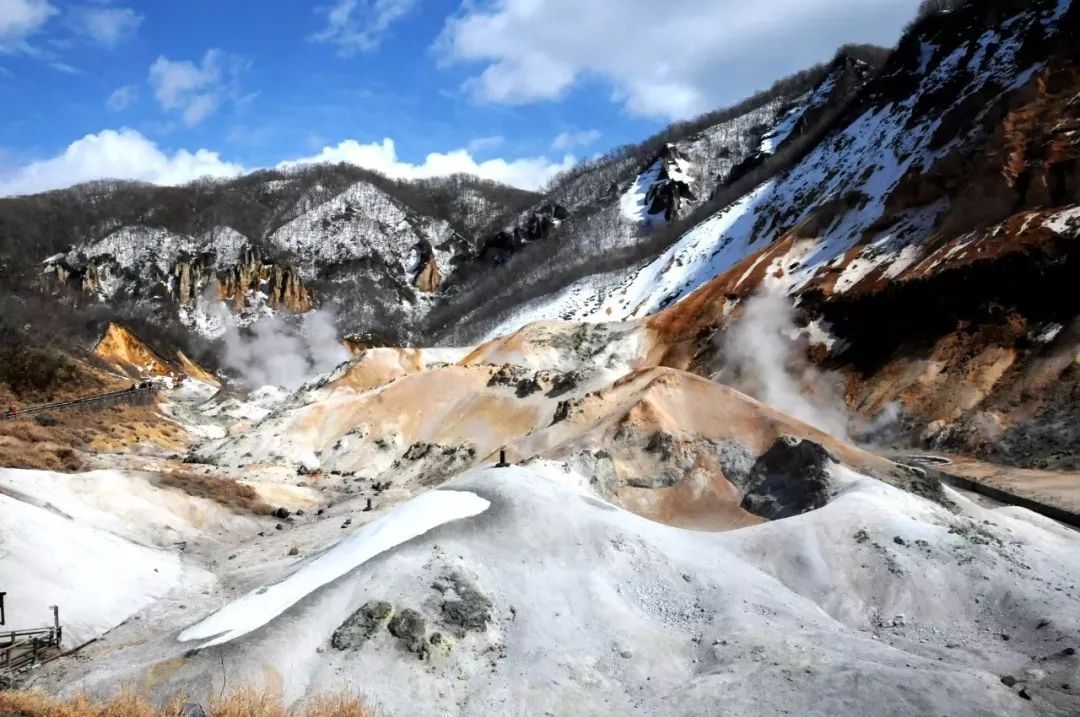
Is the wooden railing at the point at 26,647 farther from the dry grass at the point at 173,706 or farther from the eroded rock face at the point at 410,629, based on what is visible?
the eroded rock face at the point at 410,629

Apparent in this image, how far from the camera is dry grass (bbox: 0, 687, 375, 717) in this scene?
8375mm

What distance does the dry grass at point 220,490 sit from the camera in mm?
27266

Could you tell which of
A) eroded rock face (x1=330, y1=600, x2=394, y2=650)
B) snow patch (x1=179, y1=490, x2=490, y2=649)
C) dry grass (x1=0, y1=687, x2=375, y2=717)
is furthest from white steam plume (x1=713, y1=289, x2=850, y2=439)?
dry grass (x1=0, y1=687, x2=375, y2=717)

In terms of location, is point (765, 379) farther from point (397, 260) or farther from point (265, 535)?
point (397, 260)

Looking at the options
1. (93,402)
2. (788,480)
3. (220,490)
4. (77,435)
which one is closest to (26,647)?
(220,490)

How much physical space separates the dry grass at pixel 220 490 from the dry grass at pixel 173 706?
56.3 ft

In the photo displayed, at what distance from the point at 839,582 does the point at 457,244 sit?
A: 147412 mm

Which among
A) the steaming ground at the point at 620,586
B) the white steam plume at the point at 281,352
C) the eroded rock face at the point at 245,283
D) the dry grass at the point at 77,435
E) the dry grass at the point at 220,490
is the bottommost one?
the steaming ground at the point at 620,586

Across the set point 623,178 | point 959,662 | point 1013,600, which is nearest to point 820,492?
point 1013,600

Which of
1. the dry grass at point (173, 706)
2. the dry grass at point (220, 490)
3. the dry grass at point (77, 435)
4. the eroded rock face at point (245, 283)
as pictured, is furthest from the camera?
the eroded rock face at point (245, 283)

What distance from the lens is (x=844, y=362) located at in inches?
1510

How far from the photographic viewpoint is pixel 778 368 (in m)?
41.5

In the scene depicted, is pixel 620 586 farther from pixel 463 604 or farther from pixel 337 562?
pixel 337 562

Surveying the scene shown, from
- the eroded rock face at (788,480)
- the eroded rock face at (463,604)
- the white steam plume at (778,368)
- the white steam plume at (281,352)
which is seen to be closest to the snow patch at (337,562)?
the eroded rock face at (463,604)
